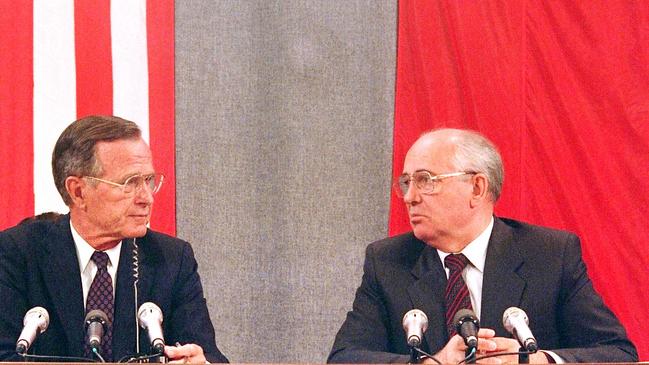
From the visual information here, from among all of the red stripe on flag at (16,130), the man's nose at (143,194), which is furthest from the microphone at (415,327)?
the red stripe on flag at (16,130)

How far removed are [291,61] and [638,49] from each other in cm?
153

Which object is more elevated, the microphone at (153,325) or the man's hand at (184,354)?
the microphone at (153,325)

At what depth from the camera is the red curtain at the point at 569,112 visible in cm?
427

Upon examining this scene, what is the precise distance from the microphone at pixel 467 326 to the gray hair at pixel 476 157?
2.78ft

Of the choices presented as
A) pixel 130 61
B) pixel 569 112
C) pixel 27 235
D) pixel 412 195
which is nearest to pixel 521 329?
pixel 412 195

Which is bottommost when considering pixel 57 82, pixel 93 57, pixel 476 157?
pixel 476 157

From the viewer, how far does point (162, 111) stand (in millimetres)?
4395

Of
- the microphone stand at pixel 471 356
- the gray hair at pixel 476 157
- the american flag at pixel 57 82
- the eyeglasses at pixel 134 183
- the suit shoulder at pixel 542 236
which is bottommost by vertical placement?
the microphone stand at pixel 471 356

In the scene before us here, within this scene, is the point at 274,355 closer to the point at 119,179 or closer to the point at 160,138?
the point at 160,138

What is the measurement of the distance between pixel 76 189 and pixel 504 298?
1476mm

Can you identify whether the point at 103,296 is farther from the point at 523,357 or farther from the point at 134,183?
the point at 523,357

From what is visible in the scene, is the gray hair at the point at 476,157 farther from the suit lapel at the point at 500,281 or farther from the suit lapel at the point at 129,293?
the suit lapel at the point at 129,293

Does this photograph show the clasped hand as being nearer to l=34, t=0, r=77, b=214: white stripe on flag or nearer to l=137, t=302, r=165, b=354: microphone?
l=137, t=302, r=165, b=354: microphone

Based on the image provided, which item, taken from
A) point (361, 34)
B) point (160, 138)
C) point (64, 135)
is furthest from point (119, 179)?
point (361, 34)
